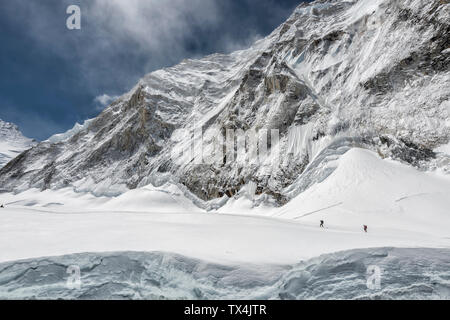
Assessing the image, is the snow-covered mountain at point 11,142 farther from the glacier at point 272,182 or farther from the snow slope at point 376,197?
the snow slope at point 376,197

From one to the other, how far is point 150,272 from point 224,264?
224 centimetres

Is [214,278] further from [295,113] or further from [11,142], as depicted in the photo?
[11,142]

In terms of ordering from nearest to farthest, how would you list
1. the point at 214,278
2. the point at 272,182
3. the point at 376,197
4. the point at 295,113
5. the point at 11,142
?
the point at 214,278
the point at 376,197
the point at 272,182
the point at 295,113
the point at 11,142

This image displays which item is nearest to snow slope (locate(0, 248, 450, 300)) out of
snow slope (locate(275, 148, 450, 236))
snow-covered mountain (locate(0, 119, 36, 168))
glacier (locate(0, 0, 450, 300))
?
glacier (locate(0, 0, 450, 300))

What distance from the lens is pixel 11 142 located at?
17950 cm

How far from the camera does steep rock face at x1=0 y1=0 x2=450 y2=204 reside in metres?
31.7

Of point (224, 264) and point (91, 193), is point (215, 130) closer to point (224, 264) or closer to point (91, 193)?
point (91, 193)

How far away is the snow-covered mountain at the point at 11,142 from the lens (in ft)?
503

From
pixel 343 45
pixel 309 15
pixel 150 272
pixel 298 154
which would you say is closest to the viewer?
pixel 150 272

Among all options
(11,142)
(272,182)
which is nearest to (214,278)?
(272,182)

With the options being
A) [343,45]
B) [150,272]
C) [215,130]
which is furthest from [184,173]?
[150,272]

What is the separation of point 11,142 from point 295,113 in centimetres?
20590

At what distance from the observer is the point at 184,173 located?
50656 mm

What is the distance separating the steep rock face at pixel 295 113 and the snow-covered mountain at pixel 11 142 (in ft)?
304
